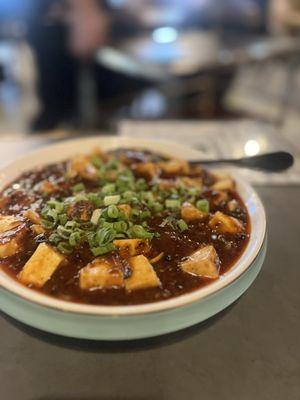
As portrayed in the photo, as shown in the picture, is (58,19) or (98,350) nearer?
(98,350)

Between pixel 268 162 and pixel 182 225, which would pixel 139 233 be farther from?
pixel 268 162

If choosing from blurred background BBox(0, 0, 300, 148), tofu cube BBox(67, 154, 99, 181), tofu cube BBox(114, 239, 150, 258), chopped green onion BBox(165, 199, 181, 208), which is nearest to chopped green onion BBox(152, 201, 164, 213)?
chopped green onion BBox(165, 199, 181, 208)

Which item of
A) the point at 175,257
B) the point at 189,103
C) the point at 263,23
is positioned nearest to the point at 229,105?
the point at 189,103

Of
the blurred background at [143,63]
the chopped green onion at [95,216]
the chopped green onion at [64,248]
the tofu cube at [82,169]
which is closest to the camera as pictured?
the chopped green onion at [64,248]

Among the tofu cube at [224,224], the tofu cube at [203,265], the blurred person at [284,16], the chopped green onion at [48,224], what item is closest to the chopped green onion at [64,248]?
the chopped green onion at [48,224]

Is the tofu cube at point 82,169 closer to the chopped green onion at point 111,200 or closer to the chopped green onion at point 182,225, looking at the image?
the chopped green onion at point 111,200

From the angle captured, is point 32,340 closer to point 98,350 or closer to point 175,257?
point 98,350
